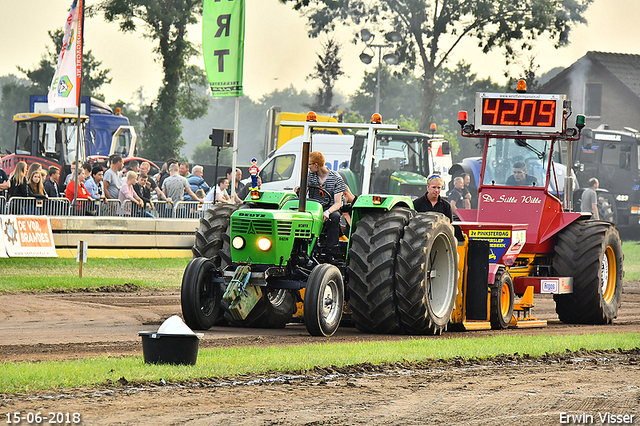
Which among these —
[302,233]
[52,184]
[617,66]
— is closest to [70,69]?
[52,184]

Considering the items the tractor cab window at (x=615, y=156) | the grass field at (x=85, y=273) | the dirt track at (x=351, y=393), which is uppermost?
the tractor cab window at (x=615, y=156)

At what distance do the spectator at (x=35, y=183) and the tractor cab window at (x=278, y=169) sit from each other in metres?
9.06

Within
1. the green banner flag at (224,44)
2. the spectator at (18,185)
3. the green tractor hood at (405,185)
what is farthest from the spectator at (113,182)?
the green tractor hood at (405,185)

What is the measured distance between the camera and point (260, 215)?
977 cm

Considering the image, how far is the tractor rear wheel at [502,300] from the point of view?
11.0m

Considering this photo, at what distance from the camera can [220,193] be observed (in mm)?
21828

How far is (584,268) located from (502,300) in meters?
1.69

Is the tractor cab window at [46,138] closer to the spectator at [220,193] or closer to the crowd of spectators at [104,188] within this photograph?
the crowd of spectators at [104,188]

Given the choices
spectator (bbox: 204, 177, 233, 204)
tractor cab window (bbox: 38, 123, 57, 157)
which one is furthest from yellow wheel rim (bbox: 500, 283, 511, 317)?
tractor cab window (bbox: 38, 123, 57, 157)

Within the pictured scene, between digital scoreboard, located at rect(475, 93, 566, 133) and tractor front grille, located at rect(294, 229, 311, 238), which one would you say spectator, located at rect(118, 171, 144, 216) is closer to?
digital scoreboard, located at rect(475, 93, 566, 133)

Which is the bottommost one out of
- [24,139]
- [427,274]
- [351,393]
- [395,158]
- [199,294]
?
[351,393]

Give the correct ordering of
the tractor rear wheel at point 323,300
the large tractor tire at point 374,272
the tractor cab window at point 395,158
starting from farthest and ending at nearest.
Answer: the tractor cab window at point 395,158, the large tractor tire at point 374,272, the tractor rear wheel at point 323,300

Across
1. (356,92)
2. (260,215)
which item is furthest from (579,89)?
(260,215)

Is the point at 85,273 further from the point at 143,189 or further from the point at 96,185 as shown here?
the point at 143,189
